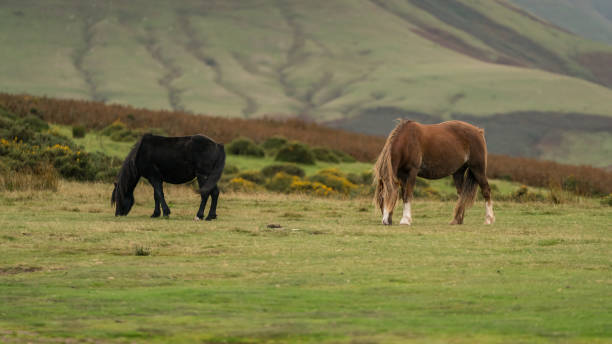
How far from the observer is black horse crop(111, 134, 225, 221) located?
21.2 m

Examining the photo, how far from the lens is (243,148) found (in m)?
49.2

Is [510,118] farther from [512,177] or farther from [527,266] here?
[527,266]

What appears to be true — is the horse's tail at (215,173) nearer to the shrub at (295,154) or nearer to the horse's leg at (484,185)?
the horse's leg at (484,185)

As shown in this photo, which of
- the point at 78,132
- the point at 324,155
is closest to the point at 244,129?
the point at 324,155

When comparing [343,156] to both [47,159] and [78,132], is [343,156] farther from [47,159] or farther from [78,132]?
[47,159]

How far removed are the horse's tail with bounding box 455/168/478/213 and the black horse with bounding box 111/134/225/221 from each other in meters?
5.68

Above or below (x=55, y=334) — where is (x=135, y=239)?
below

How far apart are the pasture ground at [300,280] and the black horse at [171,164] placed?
0.80 m

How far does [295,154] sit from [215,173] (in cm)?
2669

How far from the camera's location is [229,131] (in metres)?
55.9

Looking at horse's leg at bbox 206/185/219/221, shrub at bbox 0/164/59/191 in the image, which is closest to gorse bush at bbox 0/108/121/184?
shrub at bbox 0/164/59/191

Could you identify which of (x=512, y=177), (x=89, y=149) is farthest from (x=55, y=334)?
(x=512, y=177)

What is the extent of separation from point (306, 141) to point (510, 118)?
4898 inches

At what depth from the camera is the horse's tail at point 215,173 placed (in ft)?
68.8
